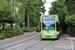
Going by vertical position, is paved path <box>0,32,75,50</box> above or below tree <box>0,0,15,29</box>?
below

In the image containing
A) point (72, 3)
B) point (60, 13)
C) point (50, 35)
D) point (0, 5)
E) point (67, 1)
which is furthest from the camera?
point (60, 13)

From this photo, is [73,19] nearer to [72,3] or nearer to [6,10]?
[72,3]

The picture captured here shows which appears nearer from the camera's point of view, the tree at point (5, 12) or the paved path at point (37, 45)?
the paved path at point (37, 45)

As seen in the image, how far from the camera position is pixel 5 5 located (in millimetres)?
22531

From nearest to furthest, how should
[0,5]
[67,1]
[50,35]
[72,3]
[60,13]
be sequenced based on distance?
[50,35] → [0,5] → [72,3] → [67,1] → [60,13]

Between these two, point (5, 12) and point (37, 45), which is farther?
point (5, 12)

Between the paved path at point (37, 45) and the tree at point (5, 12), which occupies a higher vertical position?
the tree at point (5, 12)

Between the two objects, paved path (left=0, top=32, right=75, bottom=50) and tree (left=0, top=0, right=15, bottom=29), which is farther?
tree (left=0, top=0, right=15, bottom=29)

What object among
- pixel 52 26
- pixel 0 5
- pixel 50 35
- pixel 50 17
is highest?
pixel 0 5

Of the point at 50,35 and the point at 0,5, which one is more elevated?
the point at 0,5

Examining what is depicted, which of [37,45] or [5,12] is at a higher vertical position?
[5,12]

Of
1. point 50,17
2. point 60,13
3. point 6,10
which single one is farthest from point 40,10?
point 50,17

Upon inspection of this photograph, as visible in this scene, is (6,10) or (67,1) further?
(67,1)

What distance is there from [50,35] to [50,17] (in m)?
2.48
